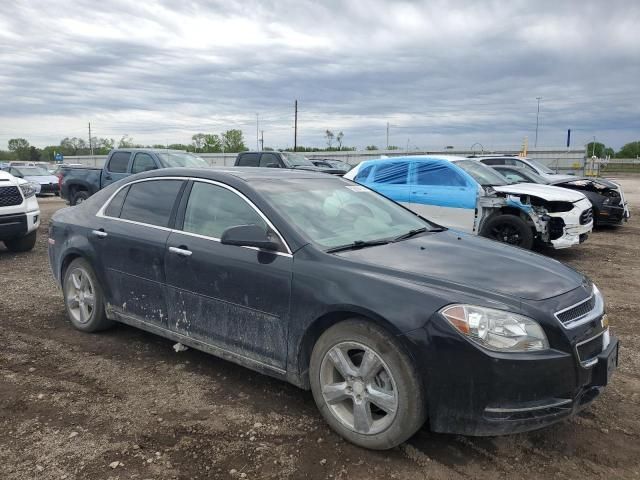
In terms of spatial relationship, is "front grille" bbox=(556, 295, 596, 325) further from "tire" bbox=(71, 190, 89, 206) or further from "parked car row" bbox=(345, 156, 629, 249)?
"tire" bbox=(71, 190, 89, 206)

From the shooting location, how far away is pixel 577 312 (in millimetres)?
3039

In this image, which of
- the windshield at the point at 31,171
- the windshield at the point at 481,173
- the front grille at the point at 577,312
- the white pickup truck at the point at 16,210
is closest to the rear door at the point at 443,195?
the windshield at the point at 481,173

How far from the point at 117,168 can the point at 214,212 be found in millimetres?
10482

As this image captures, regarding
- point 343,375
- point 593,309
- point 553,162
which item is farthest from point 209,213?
point 553,162

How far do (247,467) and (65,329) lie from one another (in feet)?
10.2

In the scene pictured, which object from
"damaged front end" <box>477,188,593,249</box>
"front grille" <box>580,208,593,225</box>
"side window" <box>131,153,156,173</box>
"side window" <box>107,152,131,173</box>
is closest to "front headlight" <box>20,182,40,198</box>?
"side window" <box>131,153,156,173</box>

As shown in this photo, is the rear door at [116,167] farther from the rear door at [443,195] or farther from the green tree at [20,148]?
the green tree at [20,148]

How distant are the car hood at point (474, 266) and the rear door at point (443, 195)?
5.03 metres

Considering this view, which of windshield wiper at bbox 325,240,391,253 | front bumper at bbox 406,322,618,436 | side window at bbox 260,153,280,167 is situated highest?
side window at bbox 260,153,280,167

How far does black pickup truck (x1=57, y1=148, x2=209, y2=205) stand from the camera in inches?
506

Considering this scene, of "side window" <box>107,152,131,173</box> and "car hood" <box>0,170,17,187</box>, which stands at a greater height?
"side window" <box>107,152,131,173</box>

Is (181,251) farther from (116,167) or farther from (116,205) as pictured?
(116,167)

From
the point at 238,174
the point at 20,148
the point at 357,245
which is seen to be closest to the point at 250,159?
the point at 238,174

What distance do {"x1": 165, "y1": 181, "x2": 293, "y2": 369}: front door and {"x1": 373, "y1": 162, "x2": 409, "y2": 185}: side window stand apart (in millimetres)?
5913
